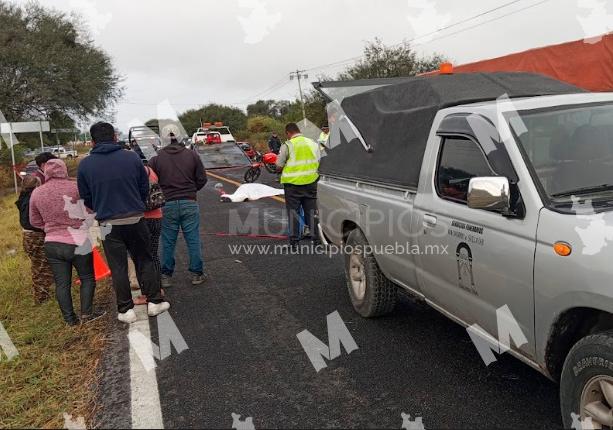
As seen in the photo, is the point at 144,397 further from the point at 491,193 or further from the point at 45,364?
the point at 491,193

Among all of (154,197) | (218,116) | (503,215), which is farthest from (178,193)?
(218,116)

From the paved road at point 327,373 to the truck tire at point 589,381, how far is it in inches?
20.6

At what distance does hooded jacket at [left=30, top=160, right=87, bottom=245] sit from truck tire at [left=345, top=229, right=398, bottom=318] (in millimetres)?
2764

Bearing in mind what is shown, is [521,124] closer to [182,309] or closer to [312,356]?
[312,356]

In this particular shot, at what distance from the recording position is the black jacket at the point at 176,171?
6191 mm

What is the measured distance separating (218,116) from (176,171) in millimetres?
79258

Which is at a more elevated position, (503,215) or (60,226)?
(503,215)

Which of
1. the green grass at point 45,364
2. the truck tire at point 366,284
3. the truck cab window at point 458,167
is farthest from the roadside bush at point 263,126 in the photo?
the truck cab window at point 458,167

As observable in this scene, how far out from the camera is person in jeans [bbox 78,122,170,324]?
5.10m

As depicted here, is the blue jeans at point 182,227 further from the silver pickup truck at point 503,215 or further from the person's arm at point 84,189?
the silver pickup truck at point 503,215

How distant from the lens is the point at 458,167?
3.58 meters

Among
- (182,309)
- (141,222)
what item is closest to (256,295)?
(182,309)

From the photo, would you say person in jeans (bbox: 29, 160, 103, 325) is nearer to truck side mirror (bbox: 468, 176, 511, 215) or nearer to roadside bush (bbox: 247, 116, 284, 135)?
truck side mirror (bbox: 468, 176, 511, 215)

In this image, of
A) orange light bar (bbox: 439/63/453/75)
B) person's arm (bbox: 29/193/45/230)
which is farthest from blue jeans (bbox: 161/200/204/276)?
orange light bar (bbox: 439/63/453/75)
